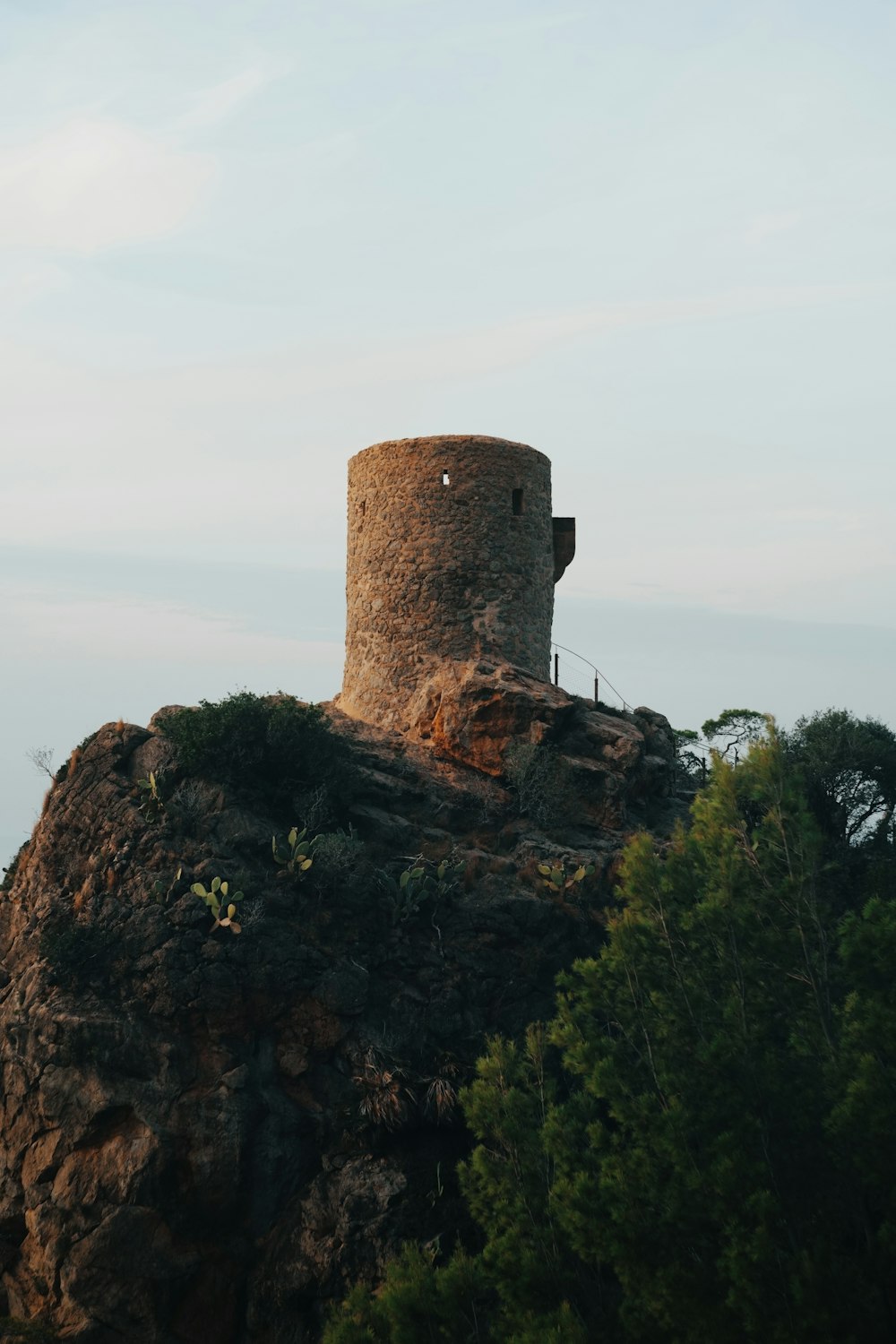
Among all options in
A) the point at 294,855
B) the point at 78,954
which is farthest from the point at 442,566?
the point at 78,954

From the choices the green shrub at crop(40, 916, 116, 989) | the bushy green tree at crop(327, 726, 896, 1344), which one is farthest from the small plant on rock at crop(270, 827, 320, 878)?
the bushy green tree at crop(327, 726, 896, 1344)

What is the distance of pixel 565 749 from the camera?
25.0m

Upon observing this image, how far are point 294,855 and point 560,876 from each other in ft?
14.2

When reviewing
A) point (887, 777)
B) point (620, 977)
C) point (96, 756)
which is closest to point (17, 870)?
point (96, 756)

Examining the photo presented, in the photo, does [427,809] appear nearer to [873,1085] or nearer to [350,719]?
[350,719]

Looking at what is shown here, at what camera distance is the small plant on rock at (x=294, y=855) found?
20.6 metres

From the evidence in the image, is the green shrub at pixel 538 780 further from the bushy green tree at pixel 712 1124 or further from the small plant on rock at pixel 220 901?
the bushy green tree at pixel 712 1124

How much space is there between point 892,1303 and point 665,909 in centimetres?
487

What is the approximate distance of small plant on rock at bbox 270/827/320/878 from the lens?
811 inches

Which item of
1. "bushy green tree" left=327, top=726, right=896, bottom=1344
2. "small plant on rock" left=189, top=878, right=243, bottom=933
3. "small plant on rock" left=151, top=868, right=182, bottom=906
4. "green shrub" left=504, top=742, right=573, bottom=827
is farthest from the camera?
"green shrub" left=504, top=742, right=573, bottom=827

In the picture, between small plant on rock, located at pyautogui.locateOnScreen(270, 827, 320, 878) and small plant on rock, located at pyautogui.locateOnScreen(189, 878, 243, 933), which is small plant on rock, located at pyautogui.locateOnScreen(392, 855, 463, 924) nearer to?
small plant on rock, located at pyautogui.locateOnScreen(270, 827, 320, 878)

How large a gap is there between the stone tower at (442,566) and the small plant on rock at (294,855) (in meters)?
5.17

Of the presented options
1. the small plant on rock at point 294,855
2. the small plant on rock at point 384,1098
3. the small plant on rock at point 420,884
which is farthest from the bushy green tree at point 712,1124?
the small plant on rock at point 294,855

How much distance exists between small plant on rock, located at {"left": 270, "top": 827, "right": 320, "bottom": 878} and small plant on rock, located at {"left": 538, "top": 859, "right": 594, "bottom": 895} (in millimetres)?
3881
